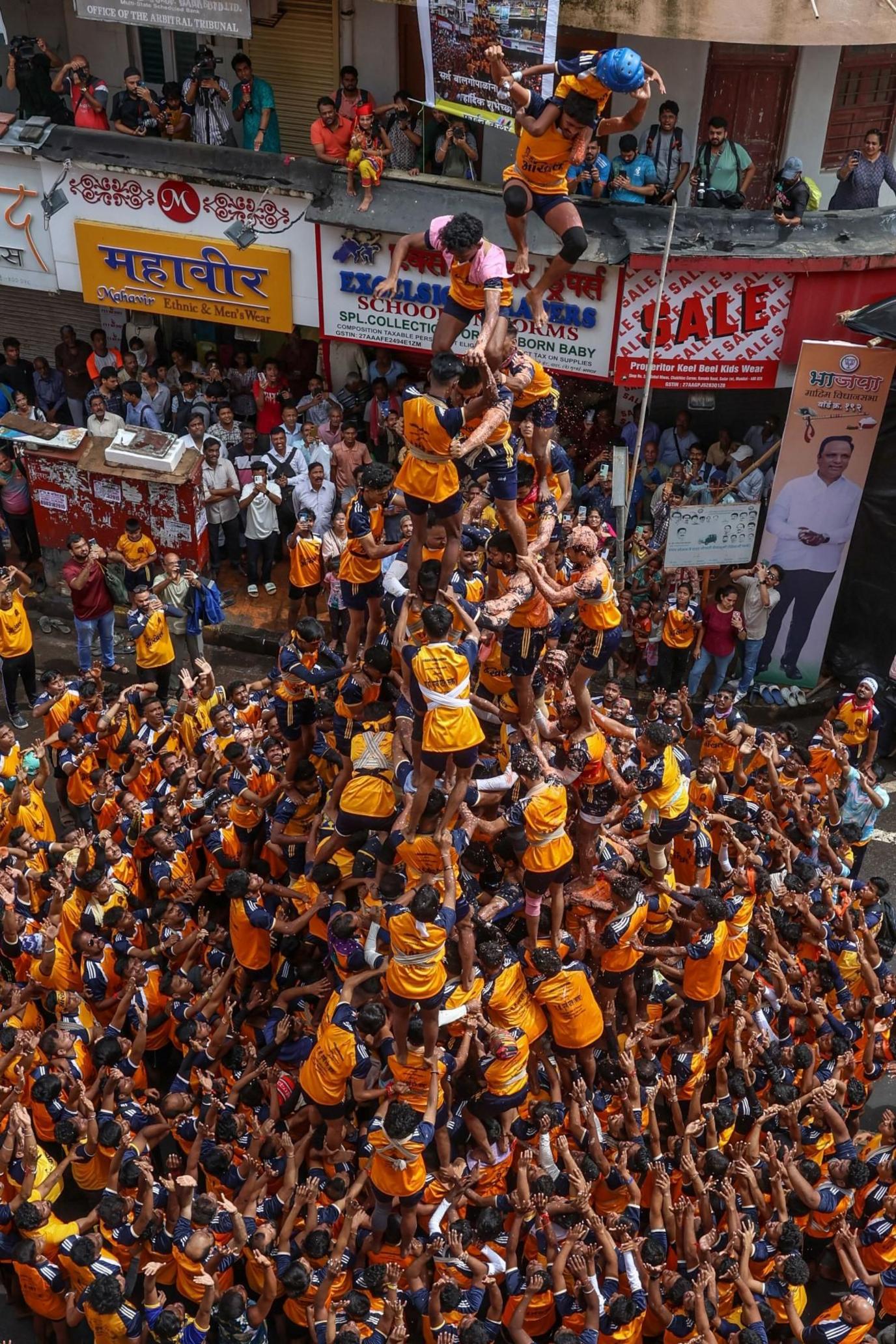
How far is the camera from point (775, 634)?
14.9m

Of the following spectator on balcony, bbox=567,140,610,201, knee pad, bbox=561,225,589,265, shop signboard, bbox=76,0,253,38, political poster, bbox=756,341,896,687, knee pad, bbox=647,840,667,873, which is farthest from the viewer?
shop signboard, bbox=76,0,253,38

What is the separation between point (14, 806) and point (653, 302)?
843 centimetres

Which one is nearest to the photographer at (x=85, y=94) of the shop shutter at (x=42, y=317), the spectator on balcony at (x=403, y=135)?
the shop shutter at (x=42, y=317)

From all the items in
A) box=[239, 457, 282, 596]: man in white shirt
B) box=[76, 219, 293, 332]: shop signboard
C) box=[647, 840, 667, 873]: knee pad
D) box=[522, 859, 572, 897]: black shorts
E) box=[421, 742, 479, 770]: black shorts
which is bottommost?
box=[239, 457, 282, 596]: man in white shirt

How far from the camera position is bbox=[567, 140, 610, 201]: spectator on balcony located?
14.6 metres

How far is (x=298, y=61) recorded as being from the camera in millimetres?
16234

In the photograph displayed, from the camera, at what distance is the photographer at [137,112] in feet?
52.0

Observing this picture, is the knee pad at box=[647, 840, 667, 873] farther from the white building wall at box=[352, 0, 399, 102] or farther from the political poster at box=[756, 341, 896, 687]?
the white building wall at box=[352, 0, 399, 102]

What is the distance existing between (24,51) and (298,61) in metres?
3.26

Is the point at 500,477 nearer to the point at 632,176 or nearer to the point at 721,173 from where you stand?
the point at 632,176

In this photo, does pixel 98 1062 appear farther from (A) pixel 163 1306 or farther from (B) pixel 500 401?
(B) pixel 500 401

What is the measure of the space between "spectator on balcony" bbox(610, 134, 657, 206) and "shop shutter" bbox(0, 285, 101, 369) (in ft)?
24.5

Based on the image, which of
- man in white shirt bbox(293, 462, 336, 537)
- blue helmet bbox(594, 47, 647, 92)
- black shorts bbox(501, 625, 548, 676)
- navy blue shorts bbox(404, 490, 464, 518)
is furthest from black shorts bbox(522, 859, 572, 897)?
man in white shirt bbox(293, 462, 336, 537)

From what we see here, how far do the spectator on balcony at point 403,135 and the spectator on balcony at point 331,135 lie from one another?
0.48 m
